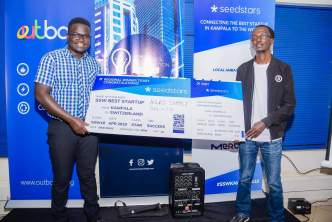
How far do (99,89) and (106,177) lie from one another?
98 cm

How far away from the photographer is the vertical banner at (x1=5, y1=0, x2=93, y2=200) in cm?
285

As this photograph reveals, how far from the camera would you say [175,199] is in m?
2.83

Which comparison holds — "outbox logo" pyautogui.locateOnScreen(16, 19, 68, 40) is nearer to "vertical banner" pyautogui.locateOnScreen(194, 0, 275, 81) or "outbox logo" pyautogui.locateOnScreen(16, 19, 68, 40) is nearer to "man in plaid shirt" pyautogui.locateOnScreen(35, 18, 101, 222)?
"man in plaid shirt" pyautogui.locateOnScreen(35, 18, 101, 222)

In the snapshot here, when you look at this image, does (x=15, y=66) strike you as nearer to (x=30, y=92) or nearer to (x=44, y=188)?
(x=30, y=92)

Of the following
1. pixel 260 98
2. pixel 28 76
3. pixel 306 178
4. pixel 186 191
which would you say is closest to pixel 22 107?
pixel 28 76

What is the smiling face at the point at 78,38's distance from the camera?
2459mm

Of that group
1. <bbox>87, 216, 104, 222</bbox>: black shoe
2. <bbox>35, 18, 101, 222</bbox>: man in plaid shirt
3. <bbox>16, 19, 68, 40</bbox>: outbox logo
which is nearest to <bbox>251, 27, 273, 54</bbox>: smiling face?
<bbox>35, 18, 101, 222</bbox>: man in plaid shirt

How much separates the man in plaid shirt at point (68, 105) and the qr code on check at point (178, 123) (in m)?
0.70

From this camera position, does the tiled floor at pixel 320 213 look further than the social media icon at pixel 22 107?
Yes

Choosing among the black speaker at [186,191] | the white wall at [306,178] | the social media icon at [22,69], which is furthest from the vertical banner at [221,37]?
the social media icon at [22,69]

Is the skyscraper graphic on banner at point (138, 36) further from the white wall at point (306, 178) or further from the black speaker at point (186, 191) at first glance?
the white wall at point (306, 178)

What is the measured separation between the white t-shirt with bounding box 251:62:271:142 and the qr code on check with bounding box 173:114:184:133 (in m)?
0.61

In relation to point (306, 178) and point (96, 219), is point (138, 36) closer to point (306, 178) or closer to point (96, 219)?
point (96, 219)

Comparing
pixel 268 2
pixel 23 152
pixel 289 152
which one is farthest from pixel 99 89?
pixel 289 152
